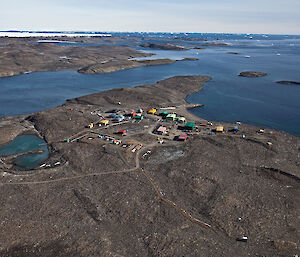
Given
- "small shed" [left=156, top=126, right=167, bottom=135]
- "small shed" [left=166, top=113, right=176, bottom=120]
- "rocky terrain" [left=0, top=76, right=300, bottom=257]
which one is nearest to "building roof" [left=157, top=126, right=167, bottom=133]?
"small shed" [left=156, top=126, right=167, bottom=135]

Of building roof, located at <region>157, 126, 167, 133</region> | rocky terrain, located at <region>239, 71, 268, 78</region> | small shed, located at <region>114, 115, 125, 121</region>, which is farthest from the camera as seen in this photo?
rocky terrain, located at <region>239, 71, 268, 78</region>

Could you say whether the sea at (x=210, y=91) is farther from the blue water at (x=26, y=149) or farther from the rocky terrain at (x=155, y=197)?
the blue water at (x=26, y=149)

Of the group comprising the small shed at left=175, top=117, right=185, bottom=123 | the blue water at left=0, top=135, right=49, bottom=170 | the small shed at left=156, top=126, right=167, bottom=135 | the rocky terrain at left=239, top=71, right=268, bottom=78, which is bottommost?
the blue water at left=0, top=135, right=49, bottom=170

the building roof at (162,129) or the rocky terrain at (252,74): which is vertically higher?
the rocky terrain at (252,74)

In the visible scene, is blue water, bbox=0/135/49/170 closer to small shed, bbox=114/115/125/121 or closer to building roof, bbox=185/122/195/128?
small shed, bbox=114/115/125/121

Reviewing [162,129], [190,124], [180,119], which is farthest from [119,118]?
[190,124]

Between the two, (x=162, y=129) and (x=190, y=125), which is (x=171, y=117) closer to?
(x=190, y=125)

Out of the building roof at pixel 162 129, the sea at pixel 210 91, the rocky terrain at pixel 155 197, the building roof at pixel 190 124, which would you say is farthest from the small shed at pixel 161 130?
the sea at pixel 210 91
